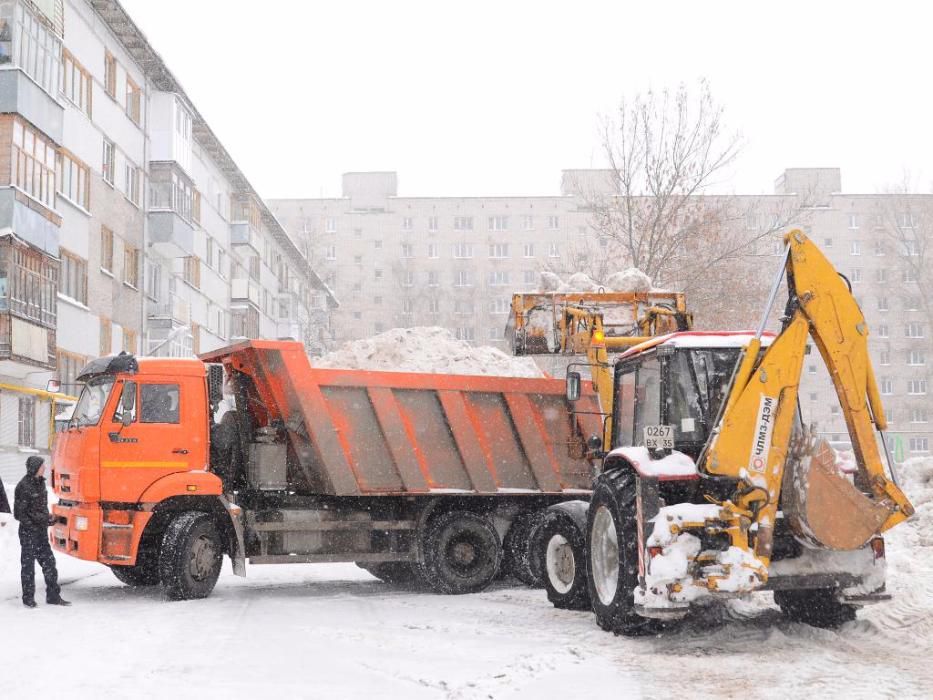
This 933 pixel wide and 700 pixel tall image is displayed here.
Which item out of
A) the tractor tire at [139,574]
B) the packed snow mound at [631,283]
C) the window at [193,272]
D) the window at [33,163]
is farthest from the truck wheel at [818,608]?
the window at [193,272]

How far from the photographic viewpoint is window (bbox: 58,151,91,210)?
28172 millimetres

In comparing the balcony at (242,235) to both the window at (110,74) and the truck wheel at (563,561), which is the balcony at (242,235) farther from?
the truck wheel at (563,561)

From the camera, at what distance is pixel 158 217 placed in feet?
116

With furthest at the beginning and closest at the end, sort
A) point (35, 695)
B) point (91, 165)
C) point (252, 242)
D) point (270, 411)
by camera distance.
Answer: point (252, 242)
point (91, 165)
point (270, 411)
point (35, 695)

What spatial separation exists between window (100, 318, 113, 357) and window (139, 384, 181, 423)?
768 inches

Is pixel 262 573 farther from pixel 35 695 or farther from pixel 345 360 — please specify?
pixel 35 695

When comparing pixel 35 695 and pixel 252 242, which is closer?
pixel 35 695

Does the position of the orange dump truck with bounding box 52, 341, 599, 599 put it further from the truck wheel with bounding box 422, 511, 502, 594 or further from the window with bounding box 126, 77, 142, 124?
the window with bounding box 126, 77, 142, 124

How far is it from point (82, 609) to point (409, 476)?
3.86 meters

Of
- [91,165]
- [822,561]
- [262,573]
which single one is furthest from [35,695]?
[91,165]

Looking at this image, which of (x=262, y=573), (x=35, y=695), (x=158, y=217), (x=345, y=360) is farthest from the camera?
(x=158, y=217)

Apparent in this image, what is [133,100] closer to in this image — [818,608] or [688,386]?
[688,386]

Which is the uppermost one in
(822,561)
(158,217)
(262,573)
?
(158,217)

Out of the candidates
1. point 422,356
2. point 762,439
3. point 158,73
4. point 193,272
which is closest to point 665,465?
point 762,439
